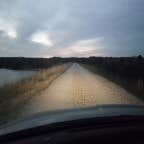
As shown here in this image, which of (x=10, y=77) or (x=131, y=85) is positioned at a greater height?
(x=131, y=85)

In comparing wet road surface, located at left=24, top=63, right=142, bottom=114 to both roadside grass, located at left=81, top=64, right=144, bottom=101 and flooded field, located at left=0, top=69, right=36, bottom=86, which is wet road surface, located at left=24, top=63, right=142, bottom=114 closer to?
roadside grass, located at left=81, top=64, right=144, bottom=101

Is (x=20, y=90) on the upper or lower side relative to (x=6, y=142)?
lower

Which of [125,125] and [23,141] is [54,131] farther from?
[125,125]

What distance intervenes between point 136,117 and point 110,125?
11.4 inches

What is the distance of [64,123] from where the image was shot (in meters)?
2.85

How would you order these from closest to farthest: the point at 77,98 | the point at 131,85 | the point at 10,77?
the point at 77,98 → the point at 131,85 → the point at 10,77

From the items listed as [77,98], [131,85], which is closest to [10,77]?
[131,85]

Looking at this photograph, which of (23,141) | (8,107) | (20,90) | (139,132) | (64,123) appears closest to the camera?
(23,141)

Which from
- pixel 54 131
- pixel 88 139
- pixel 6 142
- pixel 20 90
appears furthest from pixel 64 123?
pixel 20 90

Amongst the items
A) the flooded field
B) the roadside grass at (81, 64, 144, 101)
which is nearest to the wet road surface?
the roadside grass at (81, 64, 144, 101)

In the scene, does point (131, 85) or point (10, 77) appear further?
point (10, 77)

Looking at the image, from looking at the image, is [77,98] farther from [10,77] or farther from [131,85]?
[10,77]

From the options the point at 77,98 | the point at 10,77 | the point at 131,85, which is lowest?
the point at 10,77

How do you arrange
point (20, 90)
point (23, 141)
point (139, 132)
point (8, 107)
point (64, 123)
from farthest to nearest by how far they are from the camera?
point (20, 90)
point (8, 107)
point (64, 123)
point (139, 132)
point (23, 141)
